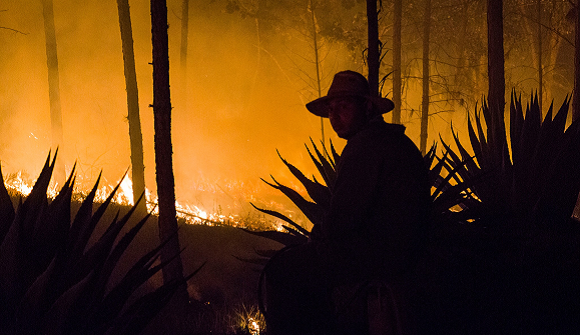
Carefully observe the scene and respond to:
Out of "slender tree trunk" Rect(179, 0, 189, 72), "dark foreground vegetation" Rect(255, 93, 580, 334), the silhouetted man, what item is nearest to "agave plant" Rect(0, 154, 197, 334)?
the silhouetted man

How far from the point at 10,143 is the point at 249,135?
464 inches

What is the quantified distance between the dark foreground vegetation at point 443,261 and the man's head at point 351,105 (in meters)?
0.79

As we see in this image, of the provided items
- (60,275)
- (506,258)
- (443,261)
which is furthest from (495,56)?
(60,275)

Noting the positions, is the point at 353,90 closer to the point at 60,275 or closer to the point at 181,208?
the point at 60,275

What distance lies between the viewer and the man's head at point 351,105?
94.7 inches

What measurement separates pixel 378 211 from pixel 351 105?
62 cm

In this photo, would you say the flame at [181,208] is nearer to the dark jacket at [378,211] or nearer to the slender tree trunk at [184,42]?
the slender tree trunk at [184,42]

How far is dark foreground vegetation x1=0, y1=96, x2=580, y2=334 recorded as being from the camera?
90.3 inches

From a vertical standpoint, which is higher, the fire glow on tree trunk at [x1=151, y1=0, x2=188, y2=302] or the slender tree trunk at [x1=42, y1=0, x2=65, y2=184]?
the slender tree trunk at [x1=42, y1=0, x2=65, y2=184]

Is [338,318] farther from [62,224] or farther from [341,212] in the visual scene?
[62,224]

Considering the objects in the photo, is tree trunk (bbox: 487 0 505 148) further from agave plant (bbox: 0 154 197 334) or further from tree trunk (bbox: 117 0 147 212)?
agave plant (bbox: 0 154 197 334)

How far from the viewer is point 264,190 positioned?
1947 cm

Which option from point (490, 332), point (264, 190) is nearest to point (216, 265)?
point (490, 332)

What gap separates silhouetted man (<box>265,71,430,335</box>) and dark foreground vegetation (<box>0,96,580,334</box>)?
494mm
